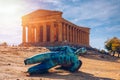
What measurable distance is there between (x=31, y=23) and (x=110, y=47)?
32.5 metres

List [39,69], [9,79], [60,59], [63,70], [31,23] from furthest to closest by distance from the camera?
[31,23] → [63,70] → [60,59] → [39,69] → [9,79]

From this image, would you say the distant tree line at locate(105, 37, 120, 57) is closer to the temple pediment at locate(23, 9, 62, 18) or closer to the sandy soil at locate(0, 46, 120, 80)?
the temple pediment at locate(23, 9, 62, 18)

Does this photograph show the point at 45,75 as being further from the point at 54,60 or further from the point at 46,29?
the point at 46,29

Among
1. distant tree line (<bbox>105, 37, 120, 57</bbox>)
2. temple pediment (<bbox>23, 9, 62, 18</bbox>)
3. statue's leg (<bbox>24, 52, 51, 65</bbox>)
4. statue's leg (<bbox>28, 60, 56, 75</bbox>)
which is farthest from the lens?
distant tree line (<bbox>105, 37, 120, 57</bbox>)

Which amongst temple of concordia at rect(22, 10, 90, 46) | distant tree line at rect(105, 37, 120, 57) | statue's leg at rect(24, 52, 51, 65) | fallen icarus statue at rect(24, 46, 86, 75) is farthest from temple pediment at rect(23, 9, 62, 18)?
statue's leg at rect(24, 52, 51, 65)

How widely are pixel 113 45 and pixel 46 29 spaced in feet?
82.4

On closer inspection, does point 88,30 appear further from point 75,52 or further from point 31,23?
point 75,52

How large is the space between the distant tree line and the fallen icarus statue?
63.9m

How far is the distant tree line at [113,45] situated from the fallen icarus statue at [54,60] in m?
63.9

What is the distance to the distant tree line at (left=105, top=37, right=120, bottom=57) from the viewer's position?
82812mm

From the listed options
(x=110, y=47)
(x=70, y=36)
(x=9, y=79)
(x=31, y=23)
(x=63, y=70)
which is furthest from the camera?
(x=110, y=47)

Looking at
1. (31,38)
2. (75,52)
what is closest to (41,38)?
(31,38)

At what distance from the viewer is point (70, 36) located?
270 feet

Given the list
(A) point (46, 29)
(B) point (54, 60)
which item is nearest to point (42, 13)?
(A) point (46, 29)
